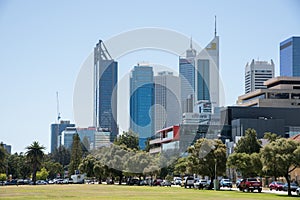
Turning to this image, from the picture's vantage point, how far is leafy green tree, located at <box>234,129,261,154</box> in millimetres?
96750

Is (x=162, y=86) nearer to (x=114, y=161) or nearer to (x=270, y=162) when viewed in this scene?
(x=114, y=161)

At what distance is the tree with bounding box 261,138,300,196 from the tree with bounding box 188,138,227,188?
1993 centimetres

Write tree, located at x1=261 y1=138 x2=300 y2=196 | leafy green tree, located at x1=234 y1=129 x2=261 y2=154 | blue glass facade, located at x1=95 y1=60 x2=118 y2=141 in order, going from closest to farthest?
tree, located at x1=261 y1=138 x2=300 y2=196
leafy green tree, located at x1=234 y1=129 x2=261 y2=154
blue glass facade, located at x1=95 y1=60 x2=118 y2=141

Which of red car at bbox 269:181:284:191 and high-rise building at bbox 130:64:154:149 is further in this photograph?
high-rise building at bbox 130:64:154:149

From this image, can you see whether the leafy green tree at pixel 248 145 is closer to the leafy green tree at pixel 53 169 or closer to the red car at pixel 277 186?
the red car at pixel 277 186

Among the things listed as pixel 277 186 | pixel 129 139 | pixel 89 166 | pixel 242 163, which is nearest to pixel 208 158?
pixel 242 163

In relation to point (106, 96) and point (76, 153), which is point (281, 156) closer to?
point (106, 96)

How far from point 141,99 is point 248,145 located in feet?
198

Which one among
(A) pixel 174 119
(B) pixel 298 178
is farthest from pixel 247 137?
(A) pixel 174 119

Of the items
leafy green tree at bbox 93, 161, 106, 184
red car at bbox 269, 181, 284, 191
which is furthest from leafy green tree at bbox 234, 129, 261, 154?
leafy green tree at bbox 93, 161, 106, 184

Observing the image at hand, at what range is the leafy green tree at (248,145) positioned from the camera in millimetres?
96750

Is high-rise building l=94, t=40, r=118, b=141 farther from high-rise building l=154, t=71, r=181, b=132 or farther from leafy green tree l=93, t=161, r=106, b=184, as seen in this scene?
leafy green tree l=93, t=161, r=106, b=184

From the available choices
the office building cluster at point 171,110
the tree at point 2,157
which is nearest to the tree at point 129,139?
the office building cluster at point 171,110

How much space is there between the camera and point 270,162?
60.8m
